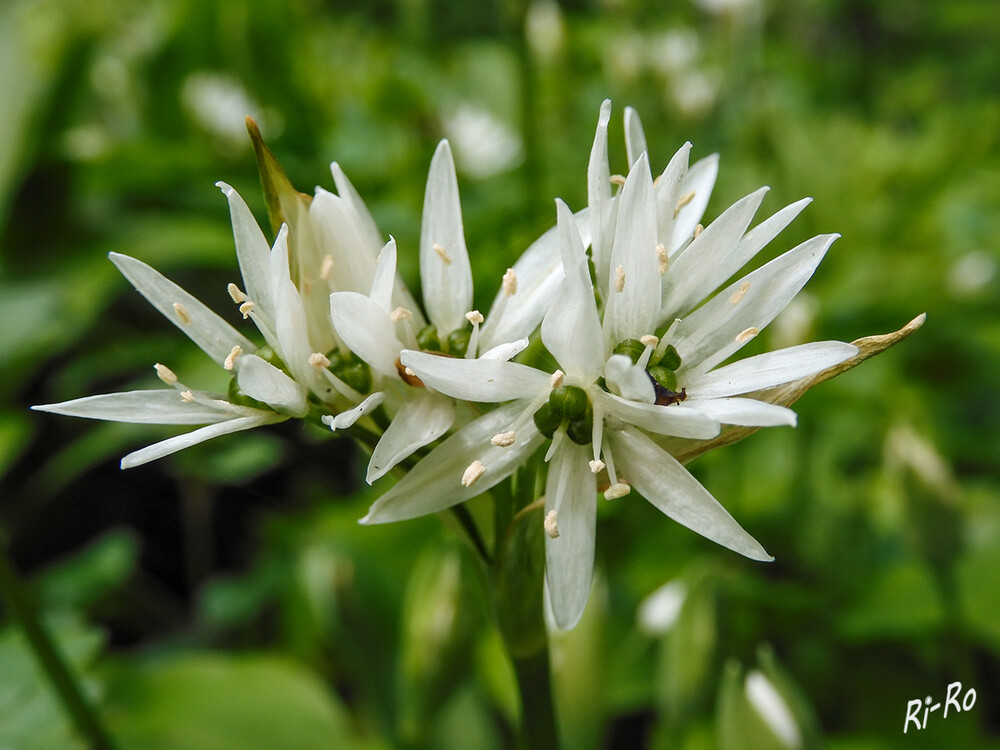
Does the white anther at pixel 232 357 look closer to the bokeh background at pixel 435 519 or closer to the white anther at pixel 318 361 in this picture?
the white anther at pixel 318 361

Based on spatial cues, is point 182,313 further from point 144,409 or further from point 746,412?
point 746,412

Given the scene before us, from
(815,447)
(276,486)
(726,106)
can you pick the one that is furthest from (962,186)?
(276,486)

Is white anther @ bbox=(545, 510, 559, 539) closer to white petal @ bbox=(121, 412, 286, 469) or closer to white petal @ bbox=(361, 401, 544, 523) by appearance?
white petal @ bbox=(361, 401, 544, 523)

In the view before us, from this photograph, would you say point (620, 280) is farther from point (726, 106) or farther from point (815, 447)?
point (726, 106)

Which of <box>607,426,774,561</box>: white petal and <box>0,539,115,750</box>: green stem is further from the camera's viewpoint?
<box>0,539,115,750</box>: green stem

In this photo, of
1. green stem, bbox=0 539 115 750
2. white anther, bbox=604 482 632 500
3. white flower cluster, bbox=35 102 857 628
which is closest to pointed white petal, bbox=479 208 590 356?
white flower cluster, bbox=35 102 857 628

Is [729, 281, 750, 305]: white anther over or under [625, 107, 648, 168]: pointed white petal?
under

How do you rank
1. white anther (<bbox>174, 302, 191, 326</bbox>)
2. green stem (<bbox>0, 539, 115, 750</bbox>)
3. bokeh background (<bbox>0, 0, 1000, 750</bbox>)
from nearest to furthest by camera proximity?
white anther (<bbox>174, 302, 191, 326</bbox>)
green stem (<bbox>0, 539, 115, 750</bbox>)
bokeh background (<bbox>0, 0, 1000, 750</bbox>)

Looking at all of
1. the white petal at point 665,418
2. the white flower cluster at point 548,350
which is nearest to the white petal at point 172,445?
the white flower cluster at point 548,350
